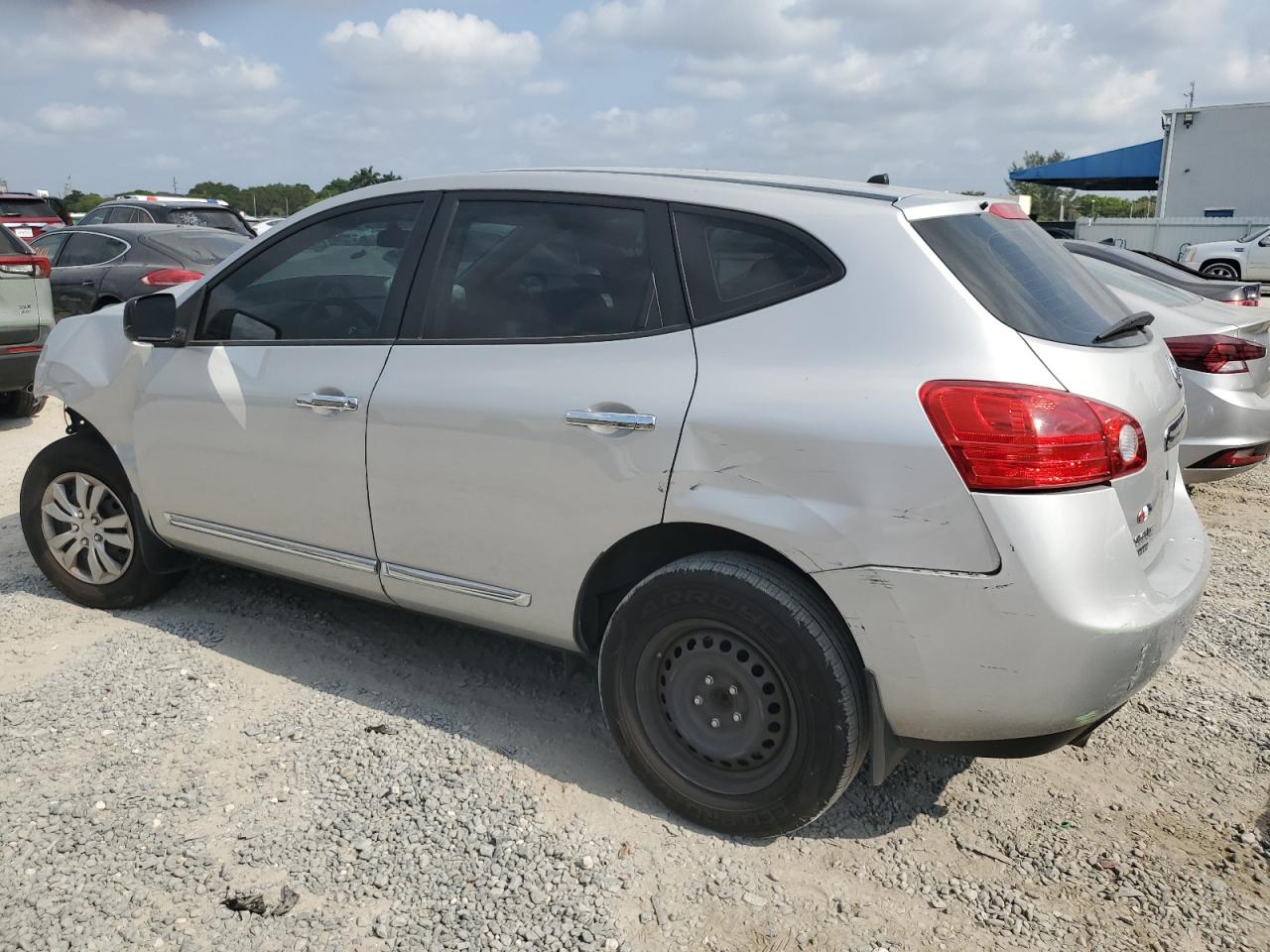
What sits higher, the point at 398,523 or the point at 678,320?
the point at 678,320

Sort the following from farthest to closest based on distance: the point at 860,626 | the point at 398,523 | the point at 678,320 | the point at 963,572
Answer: the point at 398,523, the point at 678,320, the point at 860,626, the point at 963,572

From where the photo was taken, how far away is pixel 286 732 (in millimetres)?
3484

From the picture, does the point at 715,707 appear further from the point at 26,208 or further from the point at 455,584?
the point at 26,208

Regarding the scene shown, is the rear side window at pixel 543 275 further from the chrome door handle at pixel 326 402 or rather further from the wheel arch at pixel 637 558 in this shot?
the wheel arch at pixel 637 558

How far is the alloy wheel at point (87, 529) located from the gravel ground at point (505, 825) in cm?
37

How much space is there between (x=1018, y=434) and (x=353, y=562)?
7.27ft

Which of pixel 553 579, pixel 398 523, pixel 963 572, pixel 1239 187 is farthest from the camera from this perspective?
pixel 1239 187

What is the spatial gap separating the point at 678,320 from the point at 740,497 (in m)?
0.55

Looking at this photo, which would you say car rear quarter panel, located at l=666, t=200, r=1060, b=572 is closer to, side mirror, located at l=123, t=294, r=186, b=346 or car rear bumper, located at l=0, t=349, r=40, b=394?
side mirror, located at l=123, t=294, r=186, b=346

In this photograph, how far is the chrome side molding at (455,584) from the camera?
326cm

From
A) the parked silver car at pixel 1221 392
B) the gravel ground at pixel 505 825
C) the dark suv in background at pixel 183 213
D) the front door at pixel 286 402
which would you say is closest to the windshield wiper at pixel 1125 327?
the gravel ground at pixel 505 825

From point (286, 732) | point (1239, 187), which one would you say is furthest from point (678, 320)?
point (1239, 187)

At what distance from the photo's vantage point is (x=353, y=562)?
3.61m

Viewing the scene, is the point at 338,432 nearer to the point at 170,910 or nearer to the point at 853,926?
the point at 170,910
